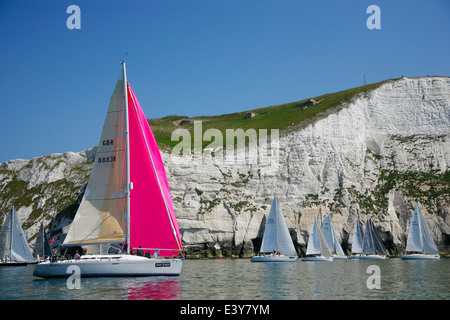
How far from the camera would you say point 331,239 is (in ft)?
202

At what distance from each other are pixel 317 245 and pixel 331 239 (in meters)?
5.12

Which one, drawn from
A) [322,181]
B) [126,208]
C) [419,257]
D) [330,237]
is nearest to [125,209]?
[126,208]

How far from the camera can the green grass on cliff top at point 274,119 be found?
3406 inches

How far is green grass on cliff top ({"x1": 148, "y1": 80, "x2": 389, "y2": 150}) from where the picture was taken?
86500 millimetres

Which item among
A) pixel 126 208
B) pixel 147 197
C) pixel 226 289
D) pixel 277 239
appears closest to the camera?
pixel 226 289

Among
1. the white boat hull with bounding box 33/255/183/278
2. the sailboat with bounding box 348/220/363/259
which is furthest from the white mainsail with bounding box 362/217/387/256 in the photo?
the white boat hull with bounding box 33/255/183/278

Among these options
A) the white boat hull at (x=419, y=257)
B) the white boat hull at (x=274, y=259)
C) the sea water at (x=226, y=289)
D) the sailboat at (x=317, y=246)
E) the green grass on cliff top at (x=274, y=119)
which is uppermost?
the green grass on cliff top at (x=274, y=119)

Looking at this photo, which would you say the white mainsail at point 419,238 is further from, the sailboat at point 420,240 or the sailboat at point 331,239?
the sailboat at point 331,239

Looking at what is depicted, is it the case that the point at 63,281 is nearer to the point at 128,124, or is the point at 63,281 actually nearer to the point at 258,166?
the point at 128,124

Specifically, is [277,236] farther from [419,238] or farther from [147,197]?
[147,197]

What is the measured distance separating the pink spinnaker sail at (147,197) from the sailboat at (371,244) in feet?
139

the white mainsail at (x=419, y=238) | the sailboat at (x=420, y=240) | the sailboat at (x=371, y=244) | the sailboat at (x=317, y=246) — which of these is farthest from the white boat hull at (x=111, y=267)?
the white mainsail at (x=419, y=238)

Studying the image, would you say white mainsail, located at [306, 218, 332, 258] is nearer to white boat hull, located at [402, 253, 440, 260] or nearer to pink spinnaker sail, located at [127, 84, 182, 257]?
white boat hull, located at [402, 253, 440, 260]
